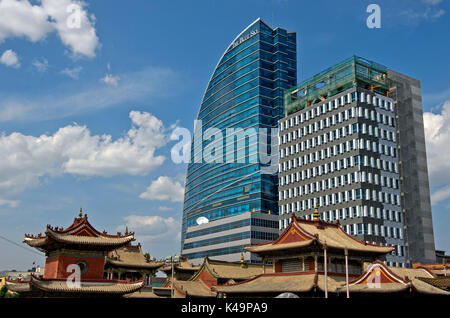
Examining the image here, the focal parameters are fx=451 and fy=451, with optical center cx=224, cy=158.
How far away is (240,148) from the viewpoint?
163500mm

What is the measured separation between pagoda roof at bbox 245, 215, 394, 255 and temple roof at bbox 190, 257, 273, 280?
1359cm

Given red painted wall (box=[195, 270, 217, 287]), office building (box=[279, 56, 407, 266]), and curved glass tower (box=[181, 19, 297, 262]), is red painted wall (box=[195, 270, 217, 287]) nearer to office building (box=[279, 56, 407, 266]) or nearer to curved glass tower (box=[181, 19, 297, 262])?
office building (box=[279, 56, 407, 266])

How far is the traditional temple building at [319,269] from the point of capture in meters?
45.2

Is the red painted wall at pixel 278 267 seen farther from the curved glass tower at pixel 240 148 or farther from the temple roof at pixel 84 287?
the curved glass tower at pixel 240 148

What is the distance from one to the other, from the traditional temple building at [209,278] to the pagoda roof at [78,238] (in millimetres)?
16217

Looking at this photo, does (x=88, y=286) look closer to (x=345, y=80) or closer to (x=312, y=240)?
(x=312, y=240)

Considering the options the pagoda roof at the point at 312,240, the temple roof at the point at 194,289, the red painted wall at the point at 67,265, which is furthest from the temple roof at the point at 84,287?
the pagoda roof at the point at 312,240

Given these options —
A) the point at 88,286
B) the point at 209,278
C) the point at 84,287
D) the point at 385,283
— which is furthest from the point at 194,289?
the point at 385,283

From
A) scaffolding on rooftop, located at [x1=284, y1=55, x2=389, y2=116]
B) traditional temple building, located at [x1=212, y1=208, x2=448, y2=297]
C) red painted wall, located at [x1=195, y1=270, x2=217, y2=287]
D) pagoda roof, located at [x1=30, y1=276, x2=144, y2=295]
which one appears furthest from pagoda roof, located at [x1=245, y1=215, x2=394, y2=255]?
scaffolding on rooftop, located at [x1=284, y1=55, x2=389, y2=116]

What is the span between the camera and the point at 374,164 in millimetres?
108750

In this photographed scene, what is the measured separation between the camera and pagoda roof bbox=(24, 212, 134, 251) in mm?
49344

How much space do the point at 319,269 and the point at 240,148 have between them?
115444 millimetres
